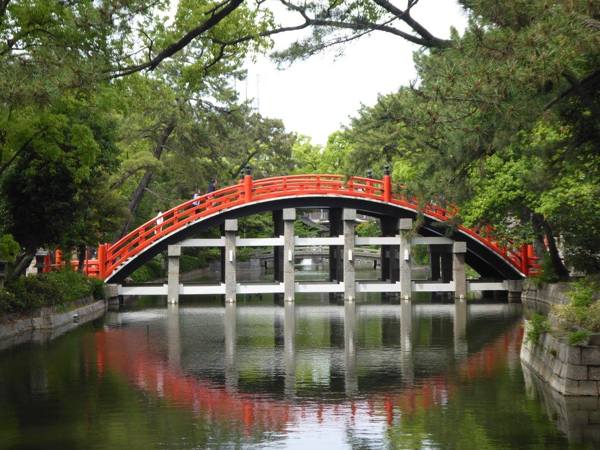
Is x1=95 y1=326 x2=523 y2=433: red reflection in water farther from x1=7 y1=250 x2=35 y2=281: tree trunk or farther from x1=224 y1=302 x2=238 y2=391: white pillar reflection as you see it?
x1=7 y1=250 x2=35 y2=281: tree trunk

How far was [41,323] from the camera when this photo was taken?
25562 mm

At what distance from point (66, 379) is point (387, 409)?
6.63 metres

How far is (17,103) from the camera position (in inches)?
595

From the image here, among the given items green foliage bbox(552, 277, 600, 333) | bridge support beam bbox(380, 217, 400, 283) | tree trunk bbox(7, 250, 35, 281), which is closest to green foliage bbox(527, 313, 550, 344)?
green foliage bbox(552, 277, 600, 333)

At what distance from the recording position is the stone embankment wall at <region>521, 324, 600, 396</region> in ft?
44.3

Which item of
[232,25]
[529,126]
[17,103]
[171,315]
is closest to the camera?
[529,126]

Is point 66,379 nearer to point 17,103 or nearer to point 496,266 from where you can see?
point 17,103

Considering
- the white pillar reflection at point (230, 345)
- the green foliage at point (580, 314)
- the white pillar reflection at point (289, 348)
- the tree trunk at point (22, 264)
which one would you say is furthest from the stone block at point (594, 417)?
the tree trunk at point (22, 264)

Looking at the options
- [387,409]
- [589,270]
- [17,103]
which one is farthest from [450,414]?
[589,270]

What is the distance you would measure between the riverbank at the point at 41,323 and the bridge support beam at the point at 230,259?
6525 mm

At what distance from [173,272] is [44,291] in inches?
385

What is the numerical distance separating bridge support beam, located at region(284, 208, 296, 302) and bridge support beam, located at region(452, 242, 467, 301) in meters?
6.71

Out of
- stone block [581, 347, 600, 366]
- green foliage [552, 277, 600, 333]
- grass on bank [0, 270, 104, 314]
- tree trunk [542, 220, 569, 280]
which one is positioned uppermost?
tree trunk [542, 220, 569, 280]

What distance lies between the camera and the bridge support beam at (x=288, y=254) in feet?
117
